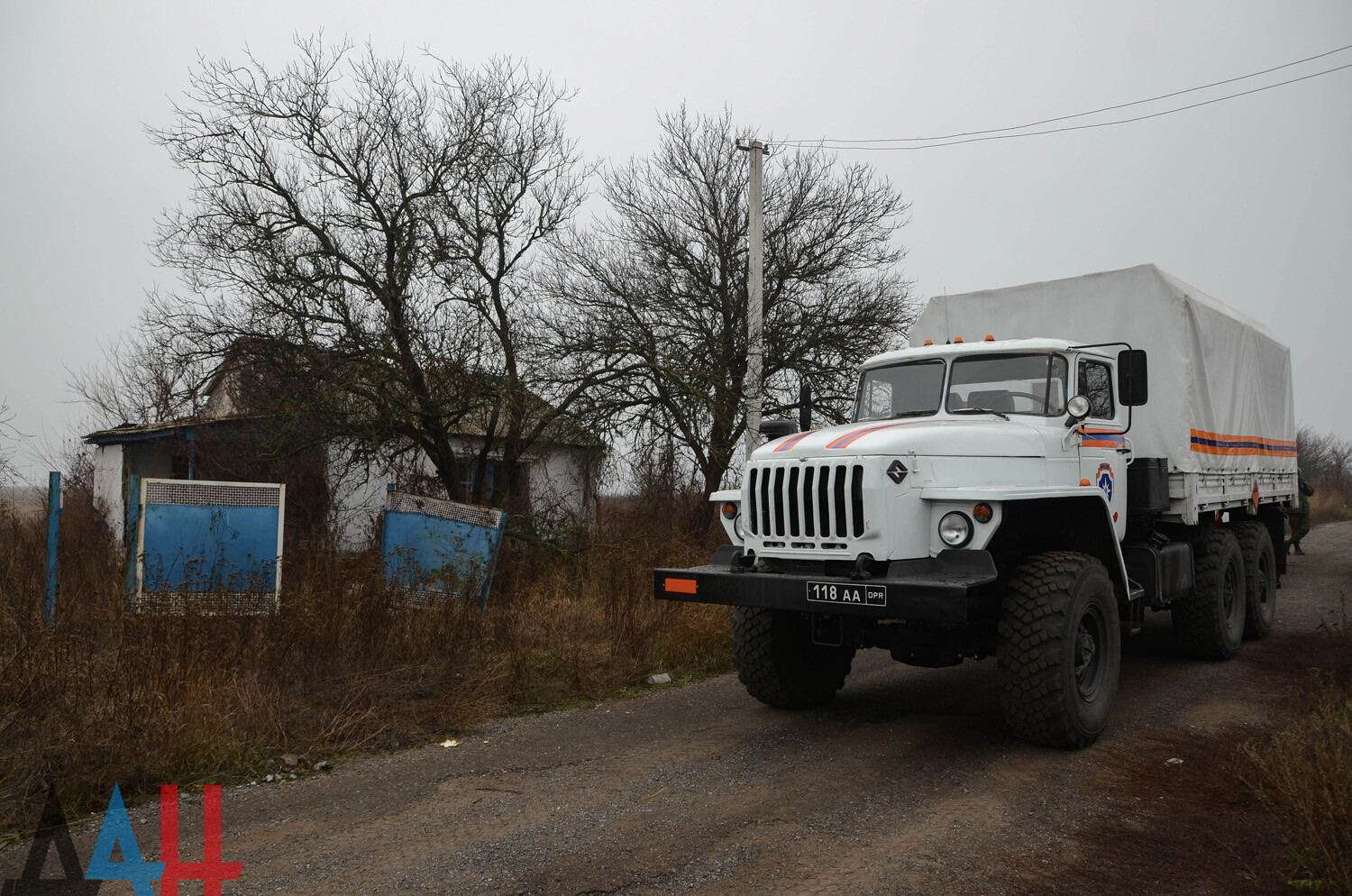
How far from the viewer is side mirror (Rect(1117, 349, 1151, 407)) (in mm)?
6406

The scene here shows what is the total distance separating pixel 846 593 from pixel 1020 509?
1487 millimetres

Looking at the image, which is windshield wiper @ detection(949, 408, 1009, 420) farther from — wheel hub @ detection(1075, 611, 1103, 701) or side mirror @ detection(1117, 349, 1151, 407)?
wheel hub @ detection(1075, 611, 1103, 701)

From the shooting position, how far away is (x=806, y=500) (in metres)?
5.64

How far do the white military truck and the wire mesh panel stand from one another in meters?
4.42

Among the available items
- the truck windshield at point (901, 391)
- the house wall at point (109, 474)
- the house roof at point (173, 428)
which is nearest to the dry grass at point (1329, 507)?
the truck windshield at point (901, 391)

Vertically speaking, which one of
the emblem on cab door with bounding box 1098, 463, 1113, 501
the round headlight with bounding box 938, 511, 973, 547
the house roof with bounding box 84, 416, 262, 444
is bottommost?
the round headlight with bounding box 938, 511, 973, 547

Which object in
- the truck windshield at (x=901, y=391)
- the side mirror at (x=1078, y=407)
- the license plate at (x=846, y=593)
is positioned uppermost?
the truck windshield at (x=901, y=391)

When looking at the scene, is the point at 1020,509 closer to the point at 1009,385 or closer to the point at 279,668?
the point at 1009,385

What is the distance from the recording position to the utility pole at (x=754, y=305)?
12.8 meters

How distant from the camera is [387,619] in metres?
7.72

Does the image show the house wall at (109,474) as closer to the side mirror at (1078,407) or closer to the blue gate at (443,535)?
the blue gate at (443,535)

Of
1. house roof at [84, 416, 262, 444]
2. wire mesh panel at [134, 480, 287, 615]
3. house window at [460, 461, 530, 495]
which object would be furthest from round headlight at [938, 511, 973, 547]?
house roof at [84, 416, 262, 444]

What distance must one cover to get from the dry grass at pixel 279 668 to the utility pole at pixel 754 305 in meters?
3.26

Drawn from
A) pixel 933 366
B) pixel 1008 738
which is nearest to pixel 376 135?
pixel 933 366
